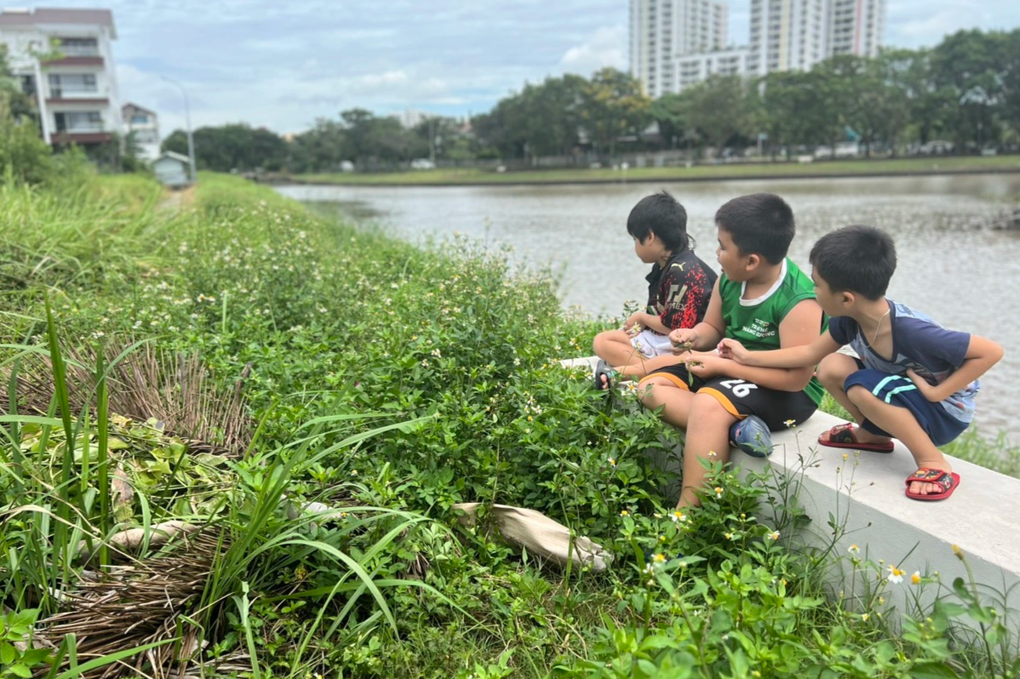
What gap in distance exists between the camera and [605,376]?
2.68 metres

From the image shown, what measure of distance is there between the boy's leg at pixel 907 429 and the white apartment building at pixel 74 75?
52696mm

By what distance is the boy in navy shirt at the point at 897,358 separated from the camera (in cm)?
201

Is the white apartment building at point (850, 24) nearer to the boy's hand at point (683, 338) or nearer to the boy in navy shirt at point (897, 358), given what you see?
the boy's hand at point (683, 338)

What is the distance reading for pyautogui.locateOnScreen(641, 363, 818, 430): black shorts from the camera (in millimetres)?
2344

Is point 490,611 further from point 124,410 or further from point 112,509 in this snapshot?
point 124,410

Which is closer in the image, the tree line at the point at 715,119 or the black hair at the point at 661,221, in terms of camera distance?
the black hair at the point at 661,221

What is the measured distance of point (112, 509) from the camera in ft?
6.70

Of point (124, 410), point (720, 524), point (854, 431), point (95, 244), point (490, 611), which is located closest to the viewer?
point (490, 611)

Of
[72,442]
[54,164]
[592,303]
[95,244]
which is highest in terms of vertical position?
[54,164]

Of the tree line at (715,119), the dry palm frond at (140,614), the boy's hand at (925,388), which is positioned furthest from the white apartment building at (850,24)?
the dry palm frond at (140,614)

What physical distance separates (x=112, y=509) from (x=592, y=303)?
692 centimetres

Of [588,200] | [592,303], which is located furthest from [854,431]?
[588,200]

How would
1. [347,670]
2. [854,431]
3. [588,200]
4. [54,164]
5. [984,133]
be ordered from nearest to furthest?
[347,670], [854,431], [54,164], [588,200], [984,133]

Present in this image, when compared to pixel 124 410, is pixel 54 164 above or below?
above
